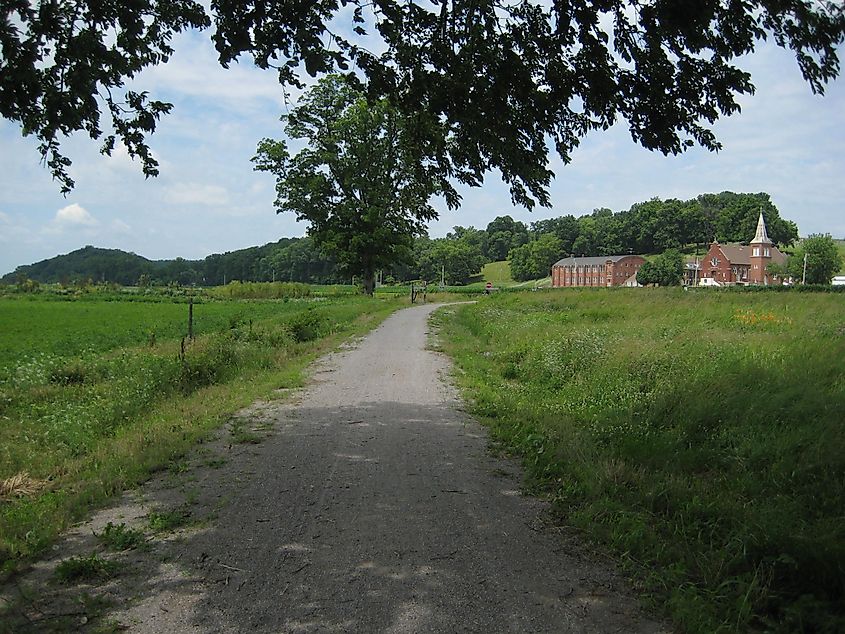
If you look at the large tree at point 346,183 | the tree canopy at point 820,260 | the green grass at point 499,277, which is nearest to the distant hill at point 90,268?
the large tree at point 346,183

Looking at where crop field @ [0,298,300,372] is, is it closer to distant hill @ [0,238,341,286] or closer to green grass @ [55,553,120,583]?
green grass @ [55,553,120,583]

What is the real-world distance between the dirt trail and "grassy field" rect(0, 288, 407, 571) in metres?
0.66

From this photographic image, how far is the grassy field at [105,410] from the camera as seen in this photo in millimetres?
5367

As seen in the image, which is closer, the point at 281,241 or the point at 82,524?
the point at 82,524

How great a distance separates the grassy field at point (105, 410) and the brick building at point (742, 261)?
91451 millimetres

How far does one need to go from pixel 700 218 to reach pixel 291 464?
420 feet

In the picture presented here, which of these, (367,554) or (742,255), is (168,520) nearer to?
(367,554)

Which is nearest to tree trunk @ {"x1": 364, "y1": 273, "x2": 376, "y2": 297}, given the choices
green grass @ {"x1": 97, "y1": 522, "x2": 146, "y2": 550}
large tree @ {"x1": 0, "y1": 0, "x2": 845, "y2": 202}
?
large tree @ {"x1": 0, "y1": 0, "x2": 845, "y2": 202}

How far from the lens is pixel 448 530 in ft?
14.6

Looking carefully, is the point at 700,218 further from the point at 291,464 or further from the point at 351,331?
the point at 291,464

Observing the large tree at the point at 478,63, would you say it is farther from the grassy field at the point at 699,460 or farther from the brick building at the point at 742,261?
the brick building at the point at 742,261

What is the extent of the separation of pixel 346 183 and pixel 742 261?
257 feet

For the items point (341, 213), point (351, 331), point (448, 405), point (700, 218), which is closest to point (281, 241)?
point (700, 218)

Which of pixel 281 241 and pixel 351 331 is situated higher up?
pixel 281 241
